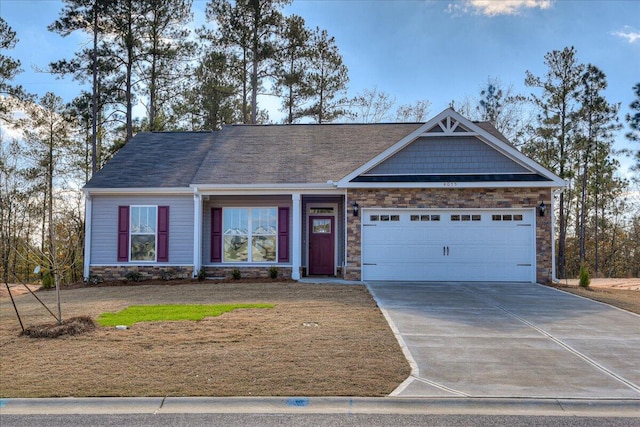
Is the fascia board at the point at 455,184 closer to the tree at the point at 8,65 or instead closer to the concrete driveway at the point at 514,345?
the concrete driveway at the point at 514,345

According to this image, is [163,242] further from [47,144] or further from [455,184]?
[47,144]

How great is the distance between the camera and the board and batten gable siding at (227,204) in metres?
15.6

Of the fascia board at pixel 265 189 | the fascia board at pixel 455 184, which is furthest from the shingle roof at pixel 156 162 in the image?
the fascia board at pixel 455 184

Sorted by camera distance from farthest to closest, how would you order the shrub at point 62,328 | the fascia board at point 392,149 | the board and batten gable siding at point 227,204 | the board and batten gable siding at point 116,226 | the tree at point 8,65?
1. the tree at point 8,65
2. the board and batten gable siding at point 227,204
3. the board and batten gable siding at point 116,226
4. the fascia board at point 392,149
5. the shrub at point 62,328

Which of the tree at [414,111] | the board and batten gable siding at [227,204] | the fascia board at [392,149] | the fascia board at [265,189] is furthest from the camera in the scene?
the tree at [414,111]

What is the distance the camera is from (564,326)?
8281mm

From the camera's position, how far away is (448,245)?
1393cm

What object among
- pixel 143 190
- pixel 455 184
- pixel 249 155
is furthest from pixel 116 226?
pixel 455 184

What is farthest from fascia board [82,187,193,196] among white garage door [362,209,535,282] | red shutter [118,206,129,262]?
white garage door [362,209,535,282]

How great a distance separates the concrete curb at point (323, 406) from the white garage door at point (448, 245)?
8965mm

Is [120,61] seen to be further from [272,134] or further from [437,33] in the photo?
[437,33]

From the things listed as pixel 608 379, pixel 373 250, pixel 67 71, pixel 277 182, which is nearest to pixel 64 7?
pixel 67 71

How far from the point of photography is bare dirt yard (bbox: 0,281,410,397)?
5.31 m

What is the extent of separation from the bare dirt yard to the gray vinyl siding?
18.0 ft
